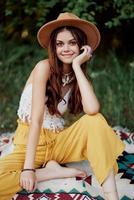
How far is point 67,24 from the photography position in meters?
3.77

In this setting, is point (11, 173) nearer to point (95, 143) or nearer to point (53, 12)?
point (95, 143)

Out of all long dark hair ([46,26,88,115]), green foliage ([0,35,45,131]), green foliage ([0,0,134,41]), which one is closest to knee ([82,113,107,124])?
long dark hair ([46,26,88,115])

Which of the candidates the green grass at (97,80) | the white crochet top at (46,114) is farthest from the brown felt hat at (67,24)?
the green grass at (97,80)

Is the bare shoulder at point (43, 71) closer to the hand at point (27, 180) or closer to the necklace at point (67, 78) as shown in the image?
the necklace at point (67, 78)

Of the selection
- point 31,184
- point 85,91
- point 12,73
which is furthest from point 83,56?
point 12,73

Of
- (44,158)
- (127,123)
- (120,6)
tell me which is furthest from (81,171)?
(120,6)

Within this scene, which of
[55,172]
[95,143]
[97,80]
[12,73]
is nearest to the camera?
[95,143]

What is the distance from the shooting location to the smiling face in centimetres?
376

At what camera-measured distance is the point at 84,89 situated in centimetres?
371

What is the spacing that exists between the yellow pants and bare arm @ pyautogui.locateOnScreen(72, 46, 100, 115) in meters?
0.05

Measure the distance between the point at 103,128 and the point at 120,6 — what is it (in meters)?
2.57

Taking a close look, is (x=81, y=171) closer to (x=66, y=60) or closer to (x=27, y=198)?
(x=27, y=198)

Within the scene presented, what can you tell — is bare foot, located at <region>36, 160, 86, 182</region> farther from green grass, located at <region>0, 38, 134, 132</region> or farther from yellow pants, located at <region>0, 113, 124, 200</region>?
green grass, located at <region>0, 38, 134, 132</region>

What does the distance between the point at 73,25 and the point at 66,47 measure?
0.14 m
